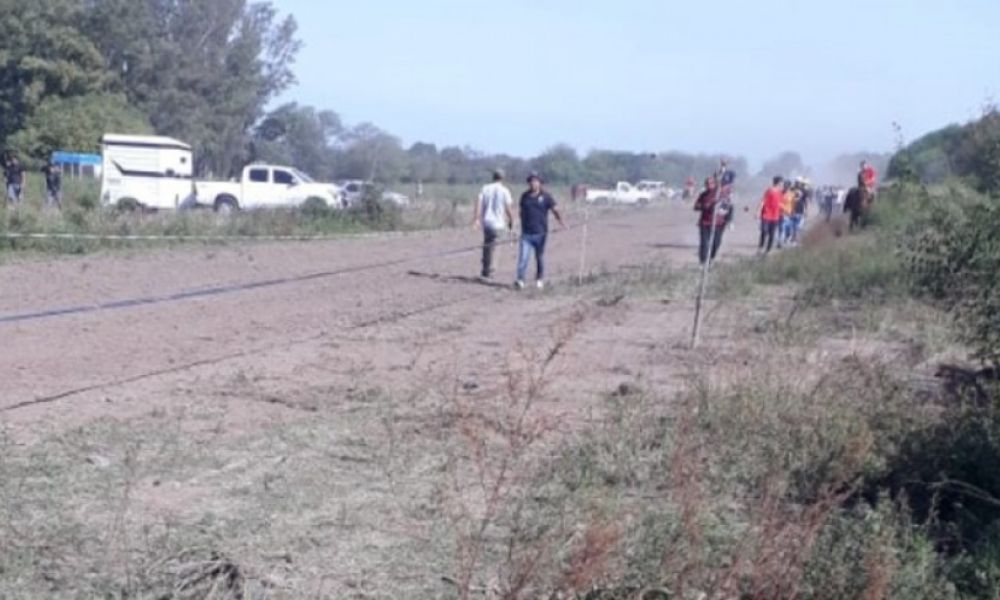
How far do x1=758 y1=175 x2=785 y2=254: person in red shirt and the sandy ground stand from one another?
822cm

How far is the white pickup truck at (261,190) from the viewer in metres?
54.3

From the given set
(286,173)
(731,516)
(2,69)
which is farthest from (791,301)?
(2,69)

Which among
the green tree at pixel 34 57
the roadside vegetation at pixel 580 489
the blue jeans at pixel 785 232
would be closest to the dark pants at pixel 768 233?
the blue jeans at pixel 785 232

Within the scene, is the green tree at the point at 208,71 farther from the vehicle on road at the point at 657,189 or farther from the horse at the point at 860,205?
the horse at the point at 860,205

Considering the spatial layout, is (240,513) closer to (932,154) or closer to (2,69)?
(932,154)

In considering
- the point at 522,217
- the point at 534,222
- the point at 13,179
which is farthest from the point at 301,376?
the point at 13,179

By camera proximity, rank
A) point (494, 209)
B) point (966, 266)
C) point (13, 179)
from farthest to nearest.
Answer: point (13, 179) < point (494, 209) < point (966, 266)

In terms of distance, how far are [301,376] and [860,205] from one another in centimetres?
2136

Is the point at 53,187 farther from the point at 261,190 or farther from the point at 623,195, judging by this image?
the point at 623,195

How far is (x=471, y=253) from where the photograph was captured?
32.8m

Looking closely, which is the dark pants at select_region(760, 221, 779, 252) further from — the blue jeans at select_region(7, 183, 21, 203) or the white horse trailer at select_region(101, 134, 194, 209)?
the white horse trailer at select_region(101, 134, 194, 209)

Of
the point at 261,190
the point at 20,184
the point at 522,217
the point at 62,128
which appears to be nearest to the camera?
the point at 522,217

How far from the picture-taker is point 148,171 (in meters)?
56.4

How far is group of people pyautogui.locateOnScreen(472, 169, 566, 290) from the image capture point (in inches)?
918
